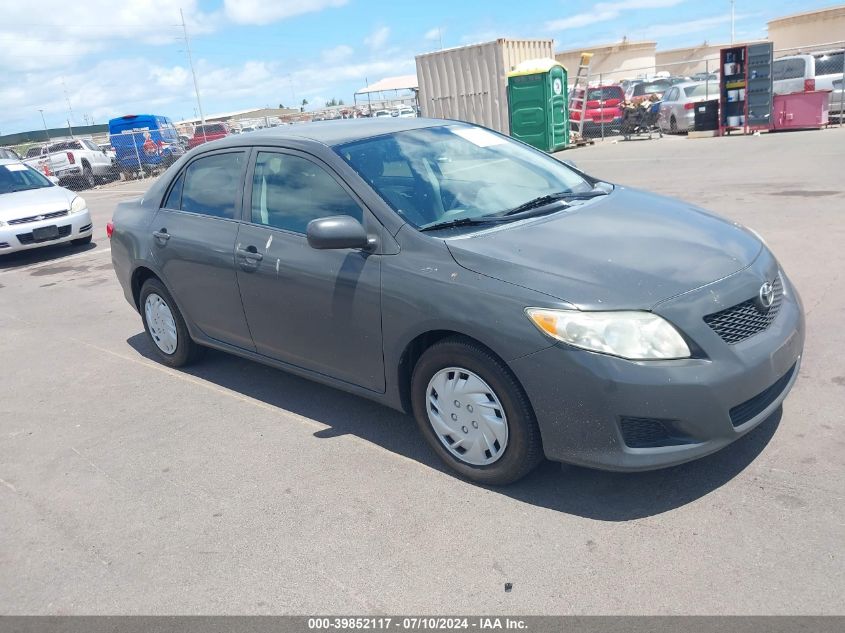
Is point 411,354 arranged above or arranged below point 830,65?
below

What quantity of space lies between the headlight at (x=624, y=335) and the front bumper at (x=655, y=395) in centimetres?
3

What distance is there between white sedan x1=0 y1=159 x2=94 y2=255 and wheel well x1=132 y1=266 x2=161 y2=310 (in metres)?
6.39

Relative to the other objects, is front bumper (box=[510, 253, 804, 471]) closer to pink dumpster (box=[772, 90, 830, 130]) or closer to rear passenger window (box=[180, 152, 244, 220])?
rear passenger window (box=[180, 152, 244, 220])

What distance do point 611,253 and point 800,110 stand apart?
18.5 metres

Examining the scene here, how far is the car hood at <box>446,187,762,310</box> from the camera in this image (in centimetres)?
320

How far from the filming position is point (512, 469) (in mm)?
3455

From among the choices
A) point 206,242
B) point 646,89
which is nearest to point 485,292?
point 206,242

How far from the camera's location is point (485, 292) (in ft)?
11.0

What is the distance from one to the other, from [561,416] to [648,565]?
26.3 inches

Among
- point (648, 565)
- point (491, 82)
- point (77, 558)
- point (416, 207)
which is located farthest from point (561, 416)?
point (491, 82)

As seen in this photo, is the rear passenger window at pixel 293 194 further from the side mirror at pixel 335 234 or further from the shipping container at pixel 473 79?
the shipping container at pixel 473 79

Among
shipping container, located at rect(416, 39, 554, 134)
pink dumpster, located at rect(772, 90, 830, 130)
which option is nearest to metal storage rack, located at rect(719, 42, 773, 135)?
pink dumpster, located at rect(772, 90, 830, 130)

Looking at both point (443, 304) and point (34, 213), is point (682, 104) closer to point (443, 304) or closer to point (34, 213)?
point (34, 213)

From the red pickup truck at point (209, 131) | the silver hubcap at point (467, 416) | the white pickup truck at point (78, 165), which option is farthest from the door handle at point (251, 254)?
the red pickup truck at point (209, 131)
